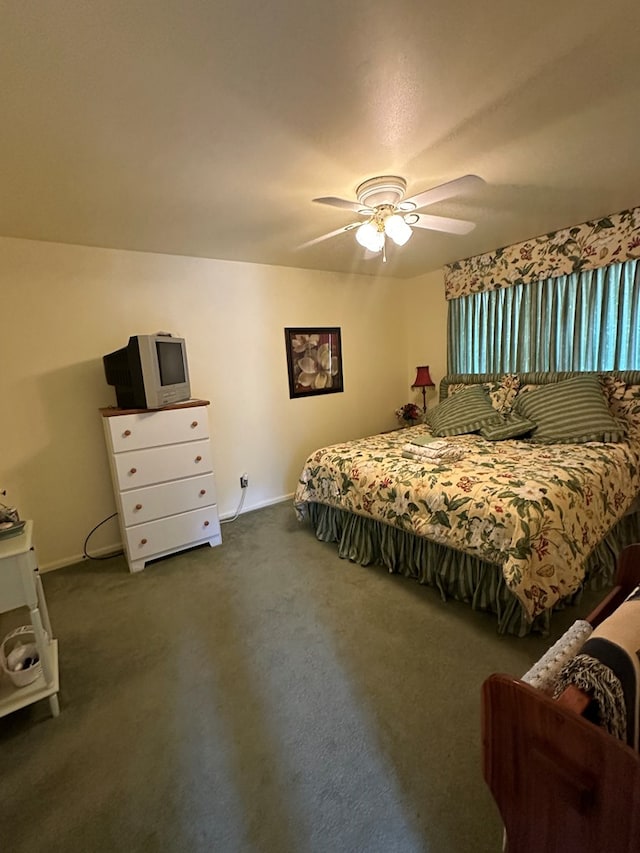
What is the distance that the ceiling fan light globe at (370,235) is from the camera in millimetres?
2008

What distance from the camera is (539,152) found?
179 cm

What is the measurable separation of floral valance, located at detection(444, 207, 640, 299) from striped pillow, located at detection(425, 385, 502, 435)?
1054 mm

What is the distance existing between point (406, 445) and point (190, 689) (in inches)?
75.8

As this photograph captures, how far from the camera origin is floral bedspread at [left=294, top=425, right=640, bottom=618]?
1.68 meters

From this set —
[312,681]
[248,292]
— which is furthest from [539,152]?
[312,681]

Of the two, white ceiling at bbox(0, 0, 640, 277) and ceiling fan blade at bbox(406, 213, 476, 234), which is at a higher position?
white ceiling at bbox(0, 0, 640, 277)

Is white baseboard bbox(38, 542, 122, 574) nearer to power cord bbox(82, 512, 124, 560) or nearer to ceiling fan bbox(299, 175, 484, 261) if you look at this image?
power cord bbox(82, 512, 124, 560)

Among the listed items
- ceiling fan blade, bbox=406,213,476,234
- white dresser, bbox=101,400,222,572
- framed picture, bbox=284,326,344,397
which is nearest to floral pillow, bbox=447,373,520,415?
framed picture, bbox=284,326,344,397

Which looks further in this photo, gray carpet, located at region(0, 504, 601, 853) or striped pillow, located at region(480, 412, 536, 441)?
striped pillow, located at region(480, 412, 536, 441)

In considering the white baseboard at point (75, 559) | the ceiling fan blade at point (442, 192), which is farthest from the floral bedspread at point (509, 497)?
the white baseboard at point (75, 559)

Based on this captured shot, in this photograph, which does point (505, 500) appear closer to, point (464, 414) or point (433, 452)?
point (433, 452)

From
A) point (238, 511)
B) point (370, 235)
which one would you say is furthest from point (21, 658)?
point (370, 235)

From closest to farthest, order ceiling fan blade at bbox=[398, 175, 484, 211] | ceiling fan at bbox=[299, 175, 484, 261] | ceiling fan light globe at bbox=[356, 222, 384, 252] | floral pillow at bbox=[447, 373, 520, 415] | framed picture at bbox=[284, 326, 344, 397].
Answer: ceiling fan blade at bbox=[398, 175, 484, 211] → ceiling fan at bbox=[299, 175, 484, 261] → ceiling fan light globe at bbox=[356, 222, 384, 252] → floral pillow at bbox=[447, 373, 520, 415] → framed picture at bbox=[284, 326, 344, 397]

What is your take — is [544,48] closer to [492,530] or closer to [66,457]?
[492,530]
